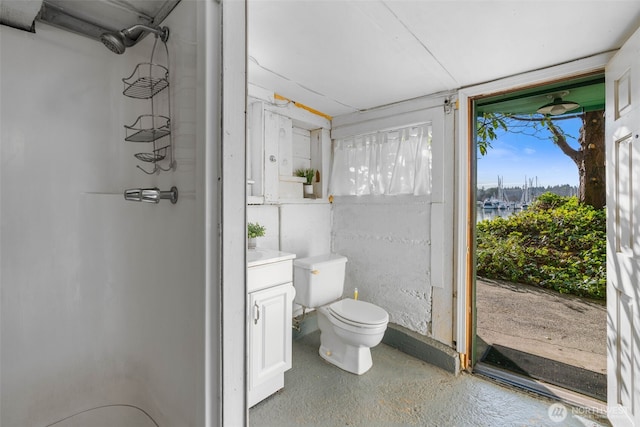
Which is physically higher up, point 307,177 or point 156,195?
point 307,177

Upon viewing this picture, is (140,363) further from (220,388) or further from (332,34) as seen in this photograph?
(332,34)

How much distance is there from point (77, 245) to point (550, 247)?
4688mm

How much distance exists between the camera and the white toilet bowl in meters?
1.99

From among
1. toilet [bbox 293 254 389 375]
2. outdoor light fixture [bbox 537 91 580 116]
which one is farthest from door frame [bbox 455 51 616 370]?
toilet [bbox 293 254 389 375]

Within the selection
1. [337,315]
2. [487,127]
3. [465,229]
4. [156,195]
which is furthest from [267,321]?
[487,127]

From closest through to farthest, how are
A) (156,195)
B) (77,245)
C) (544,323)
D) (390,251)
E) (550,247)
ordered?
(156,195)
(77,245)
(390,251)
(544,323)
(550,247)

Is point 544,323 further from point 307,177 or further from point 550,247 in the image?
point 307,177

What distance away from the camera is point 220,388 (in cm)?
87

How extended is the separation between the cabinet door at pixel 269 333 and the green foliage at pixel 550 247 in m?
3.28

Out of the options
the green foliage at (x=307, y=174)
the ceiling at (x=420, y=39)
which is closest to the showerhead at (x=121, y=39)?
the ceiling at (x=420, y=39)

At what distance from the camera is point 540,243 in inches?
148

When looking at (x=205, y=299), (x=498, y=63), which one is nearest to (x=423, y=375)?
(x=205, y=299)

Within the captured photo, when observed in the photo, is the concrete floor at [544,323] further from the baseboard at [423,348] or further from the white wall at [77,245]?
the white wall at [77,245]

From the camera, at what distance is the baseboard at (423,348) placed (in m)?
2.11
